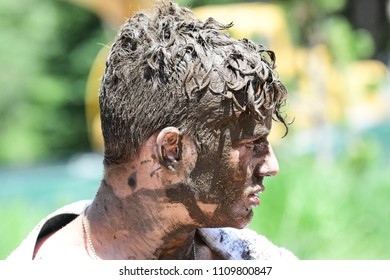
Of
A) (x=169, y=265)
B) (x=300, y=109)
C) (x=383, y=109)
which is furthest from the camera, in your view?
(x=383, y=109)

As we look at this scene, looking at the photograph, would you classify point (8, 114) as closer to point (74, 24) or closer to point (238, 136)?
point (74, 24)

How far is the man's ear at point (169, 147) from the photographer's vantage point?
66.2 inches

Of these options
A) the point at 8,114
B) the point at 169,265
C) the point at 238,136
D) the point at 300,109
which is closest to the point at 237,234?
the point at 169,265

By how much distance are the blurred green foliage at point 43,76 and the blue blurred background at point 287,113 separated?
13mm

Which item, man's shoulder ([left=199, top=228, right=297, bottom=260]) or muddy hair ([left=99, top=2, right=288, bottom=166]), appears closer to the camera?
muddy hair ([left=99, top=2, right=288, bottom=166])

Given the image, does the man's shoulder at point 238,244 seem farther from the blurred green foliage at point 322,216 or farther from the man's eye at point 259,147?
the blurred green foliage at point 322,216

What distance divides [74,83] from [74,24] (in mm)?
675

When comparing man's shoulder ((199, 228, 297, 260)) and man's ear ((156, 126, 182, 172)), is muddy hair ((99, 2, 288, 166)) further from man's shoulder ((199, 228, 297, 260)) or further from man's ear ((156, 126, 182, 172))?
man's shoulder ((199, 228, 297, 260))

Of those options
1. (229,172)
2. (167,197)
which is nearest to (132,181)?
(167,197)

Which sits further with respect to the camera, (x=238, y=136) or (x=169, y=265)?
(x=169, y=265)

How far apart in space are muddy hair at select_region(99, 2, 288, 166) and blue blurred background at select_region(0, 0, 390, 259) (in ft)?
0.81

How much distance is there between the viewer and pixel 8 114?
10375mm

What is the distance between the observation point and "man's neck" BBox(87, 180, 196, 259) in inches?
69.3

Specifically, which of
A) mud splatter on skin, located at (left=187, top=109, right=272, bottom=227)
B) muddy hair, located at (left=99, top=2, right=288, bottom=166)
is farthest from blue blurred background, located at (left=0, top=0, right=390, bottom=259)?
mud splatter on skin, located at (left=187, top=109, right=272, bottom=227)
